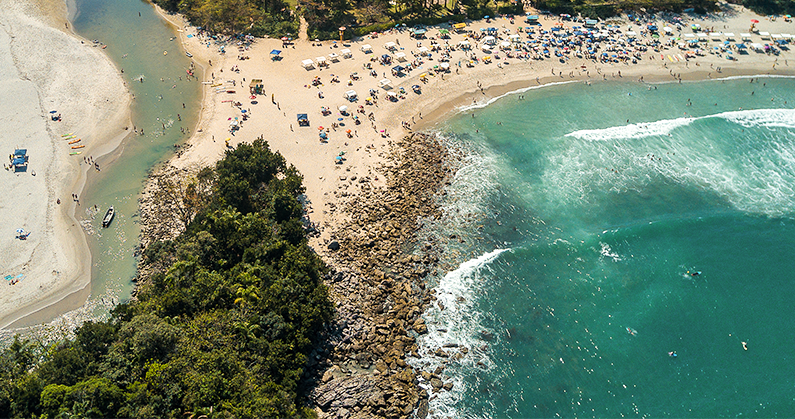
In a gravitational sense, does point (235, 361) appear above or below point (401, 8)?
below

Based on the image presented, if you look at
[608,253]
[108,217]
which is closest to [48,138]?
[108,217]

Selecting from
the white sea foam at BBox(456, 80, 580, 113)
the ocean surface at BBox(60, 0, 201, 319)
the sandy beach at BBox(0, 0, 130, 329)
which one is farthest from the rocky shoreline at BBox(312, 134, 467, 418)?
the sandy beach at BBox(0, 0, 130, 329)

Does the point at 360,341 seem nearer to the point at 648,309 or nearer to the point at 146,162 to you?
the point at 648,309

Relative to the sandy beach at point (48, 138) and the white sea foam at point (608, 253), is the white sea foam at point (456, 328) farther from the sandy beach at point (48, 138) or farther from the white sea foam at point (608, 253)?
the sandy beach at point (48, 138)

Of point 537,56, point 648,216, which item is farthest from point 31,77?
point 648,216

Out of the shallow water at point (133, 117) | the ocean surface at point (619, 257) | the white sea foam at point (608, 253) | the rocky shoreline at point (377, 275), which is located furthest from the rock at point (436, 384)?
the shallow water at point (133, 117)

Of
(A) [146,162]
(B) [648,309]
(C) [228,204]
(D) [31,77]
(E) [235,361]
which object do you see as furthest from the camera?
(D) [31,77]
